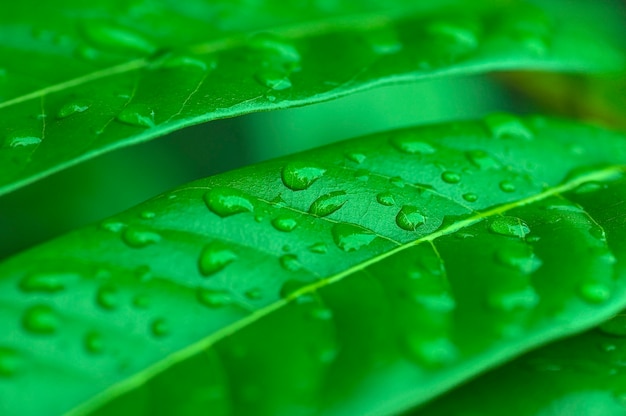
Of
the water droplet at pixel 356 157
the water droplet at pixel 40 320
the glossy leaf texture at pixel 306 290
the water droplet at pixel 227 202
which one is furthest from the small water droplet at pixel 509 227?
the water droplet at pixel 40 320

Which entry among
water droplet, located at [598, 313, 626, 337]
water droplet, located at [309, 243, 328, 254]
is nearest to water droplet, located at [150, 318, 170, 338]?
water droplet, located at [309, 243, 328, 254]

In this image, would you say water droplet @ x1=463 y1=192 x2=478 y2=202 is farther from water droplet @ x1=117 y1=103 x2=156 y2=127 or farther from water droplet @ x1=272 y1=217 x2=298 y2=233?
water droplet @ x1=117 y1=103 x2=156 y2=127

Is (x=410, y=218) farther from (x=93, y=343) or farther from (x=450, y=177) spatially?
(x=93, y=343)

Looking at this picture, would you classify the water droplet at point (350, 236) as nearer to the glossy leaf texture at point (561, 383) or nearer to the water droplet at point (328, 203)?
the water droplet at point (328, 203)

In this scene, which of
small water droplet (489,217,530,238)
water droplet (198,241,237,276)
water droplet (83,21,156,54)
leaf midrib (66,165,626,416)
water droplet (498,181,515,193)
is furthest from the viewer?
water droplet (83,21,156,54)

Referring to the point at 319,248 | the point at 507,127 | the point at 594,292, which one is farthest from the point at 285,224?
the point at 507,127

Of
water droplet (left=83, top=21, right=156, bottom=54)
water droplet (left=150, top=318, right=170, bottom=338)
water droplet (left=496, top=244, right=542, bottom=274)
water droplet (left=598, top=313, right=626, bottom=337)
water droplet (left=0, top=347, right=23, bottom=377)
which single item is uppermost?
water droplet (left=83, top=21, right=156, bottom=54)
